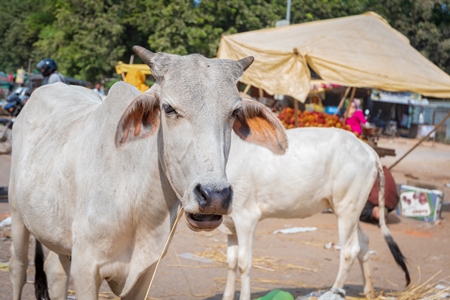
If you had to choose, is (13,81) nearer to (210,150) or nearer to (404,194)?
(404,194)

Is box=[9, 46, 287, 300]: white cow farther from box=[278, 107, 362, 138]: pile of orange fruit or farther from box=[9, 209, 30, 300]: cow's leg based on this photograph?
box=[278, 107, 362, 138]: pile of orange fruit

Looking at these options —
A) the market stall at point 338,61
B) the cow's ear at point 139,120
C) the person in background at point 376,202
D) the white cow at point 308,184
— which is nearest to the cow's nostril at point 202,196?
the cow's ear at point 139,120

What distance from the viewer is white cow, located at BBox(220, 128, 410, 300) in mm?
6014

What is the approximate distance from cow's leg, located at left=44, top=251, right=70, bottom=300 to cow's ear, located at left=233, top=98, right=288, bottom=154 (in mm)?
1678

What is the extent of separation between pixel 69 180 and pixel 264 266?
3924 millimetres

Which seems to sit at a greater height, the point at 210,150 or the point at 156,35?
the point at 210,150

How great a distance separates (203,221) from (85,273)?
810mm

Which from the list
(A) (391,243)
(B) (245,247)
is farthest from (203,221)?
(A) (391,243)

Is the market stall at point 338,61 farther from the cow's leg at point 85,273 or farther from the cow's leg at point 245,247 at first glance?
the cow's leg at point 85,273

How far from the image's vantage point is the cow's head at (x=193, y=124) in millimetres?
2623

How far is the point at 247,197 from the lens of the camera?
6004mm

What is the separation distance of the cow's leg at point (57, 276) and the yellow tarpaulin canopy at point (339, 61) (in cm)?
582

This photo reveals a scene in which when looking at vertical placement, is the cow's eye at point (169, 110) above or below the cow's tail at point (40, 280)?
above

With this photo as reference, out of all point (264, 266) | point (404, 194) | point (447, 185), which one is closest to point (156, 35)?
point (447, 185)
